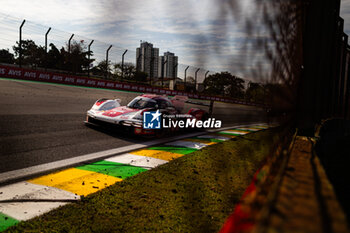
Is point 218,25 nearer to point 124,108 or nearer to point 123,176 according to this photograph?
point 123,176

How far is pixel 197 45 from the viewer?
2.62 feet

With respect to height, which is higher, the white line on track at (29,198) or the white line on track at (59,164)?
the white line on track at (59,164)

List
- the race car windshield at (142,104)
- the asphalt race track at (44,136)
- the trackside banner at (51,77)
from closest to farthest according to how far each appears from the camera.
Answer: the asphalt race track at (44,136)
the race car windshield at (142,104)
the trackside banner at (51,77)

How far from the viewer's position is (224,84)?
0.96m

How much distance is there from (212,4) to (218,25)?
0.30ft

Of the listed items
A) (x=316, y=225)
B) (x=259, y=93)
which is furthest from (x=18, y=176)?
(x=316, y=225)

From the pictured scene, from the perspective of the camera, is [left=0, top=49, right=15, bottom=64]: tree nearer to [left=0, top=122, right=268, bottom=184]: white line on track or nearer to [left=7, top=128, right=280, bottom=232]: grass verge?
[left=0, top=122, right=268, bottom=184]: white line on track

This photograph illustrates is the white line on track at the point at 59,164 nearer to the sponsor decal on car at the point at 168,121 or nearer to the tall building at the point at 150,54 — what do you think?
the sponsor decal on car at the point at 168,121

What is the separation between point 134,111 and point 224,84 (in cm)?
650

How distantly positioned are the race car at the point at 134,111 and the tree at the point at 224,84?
5671 millimetres

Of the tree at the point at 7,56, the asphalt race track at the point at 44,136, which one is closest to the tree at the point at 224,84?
the asphalt race track at the point at 44,136

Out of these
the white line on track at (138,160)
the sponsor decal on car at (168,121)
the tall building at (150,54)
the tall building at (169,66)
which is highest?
the tall building at (150,54)

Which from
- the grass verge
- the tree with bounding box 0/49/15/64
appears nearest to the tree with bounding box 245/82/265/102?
the grass verge

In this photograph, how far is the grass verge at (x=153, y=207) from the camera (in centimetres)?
247
